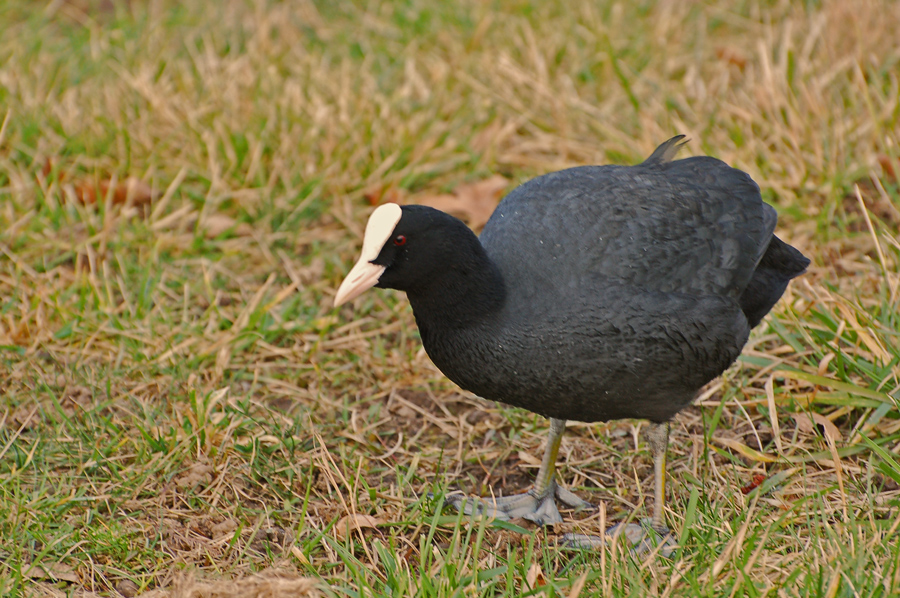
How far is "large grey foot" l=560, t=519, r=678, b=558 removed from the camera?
10.2 feet

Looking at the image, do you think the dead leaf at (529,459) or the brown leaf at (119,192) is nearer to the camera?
A: the dead leaf at (529,459)

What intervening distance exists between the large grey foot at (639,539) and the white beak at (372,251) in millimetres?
1111

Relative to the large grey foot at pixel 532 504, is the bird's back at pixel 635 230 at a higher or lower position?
higher

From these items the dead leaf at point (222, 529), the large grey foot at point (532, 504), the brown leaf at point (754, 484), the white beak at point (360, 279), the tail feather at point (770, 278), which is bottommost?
the large grey foot at point (532, 504)

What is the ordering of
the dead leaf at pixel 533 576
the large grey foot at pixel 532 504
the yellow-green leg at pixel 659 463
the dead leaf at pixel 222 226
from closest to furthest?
1. the dead leaf at pixel 533 576
2. the yellow-green leg at pixel 659 463
3. the large grey foot at pixel 532 504
4. the dead leaf at pixel 222 226

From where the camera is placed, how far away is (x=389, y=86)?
6.05 metres

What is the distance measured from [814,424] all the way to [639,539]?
0.85 m

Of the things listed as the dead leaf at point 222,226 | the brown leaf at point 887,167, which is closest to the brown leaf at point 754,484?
the brown leaf at point 887,167

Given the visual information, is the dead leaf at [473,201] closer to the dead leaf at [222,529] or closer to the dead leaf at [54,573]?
the dead leaf at [222,529]

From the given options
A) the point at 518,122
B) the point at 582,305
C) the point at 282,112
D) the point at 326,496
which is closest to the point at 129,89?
the point at 282,112

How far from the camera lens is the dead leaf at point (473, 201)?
204 inches

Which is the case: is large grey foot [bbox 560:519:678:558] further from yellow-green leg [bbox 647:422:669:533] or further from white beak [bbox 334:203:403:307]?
white beak [bbox 334:203:403:307]

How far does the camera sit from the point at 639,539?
335 cm

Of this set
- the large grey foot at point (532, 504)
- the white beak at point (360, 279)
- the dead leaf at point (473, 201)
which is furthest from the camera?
the dead leaf at point (473, 201)
